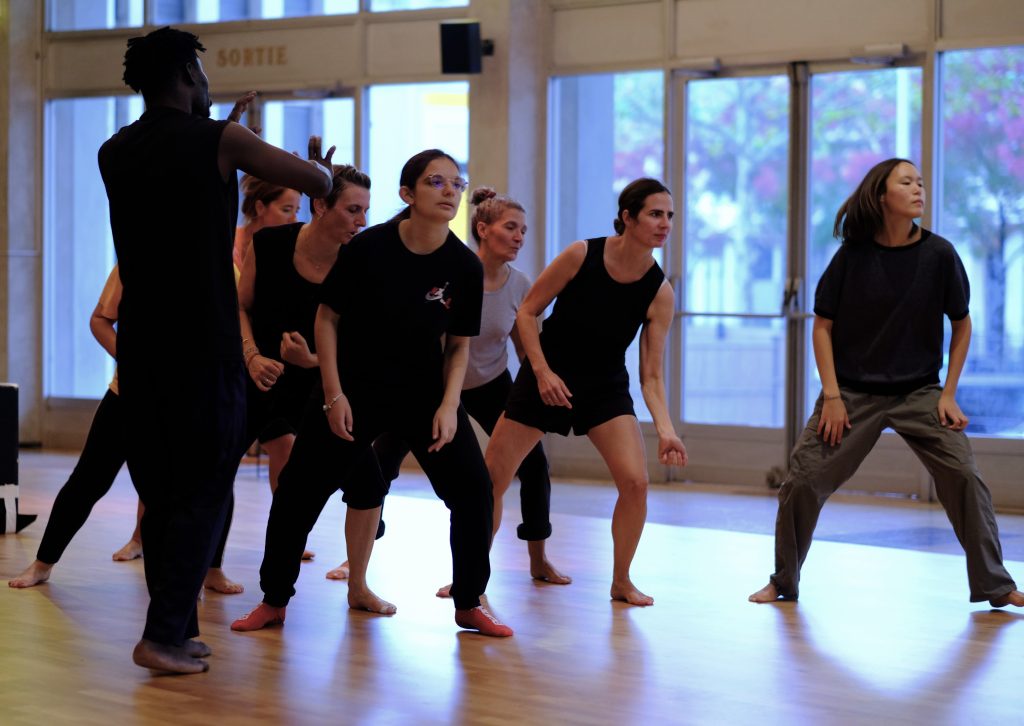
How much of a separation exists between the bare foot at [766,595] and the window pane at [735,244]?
3.76 metres

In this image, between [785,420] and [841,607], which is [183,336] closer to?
[841,607]

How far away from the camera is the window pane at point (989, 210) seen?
7.88 metres

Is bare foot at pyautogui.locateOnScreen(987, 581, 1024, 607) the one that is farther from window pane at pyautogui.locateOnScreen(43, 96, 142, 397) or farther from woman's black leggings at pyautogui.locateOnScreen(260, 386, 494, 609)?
window pane at pyautogui.locateOnScreen(43, 96, 142, 397)

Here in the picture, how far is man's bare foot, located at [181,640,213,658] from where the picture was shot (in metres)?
3.90

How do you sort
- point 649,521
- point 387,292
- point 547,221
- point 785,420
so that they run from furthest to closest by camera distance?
point 547,221
point 785,420
point 649,521
point 387,292

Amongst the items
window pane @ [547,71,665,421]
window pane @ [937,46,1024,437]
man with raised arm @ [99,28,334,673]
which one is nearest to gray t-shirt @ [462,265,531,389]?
man with raised arm @ [99,28,334,673]

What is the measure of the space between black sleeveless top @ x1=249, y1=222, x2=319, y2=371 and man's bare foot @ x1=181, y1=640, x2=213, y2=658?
107 cm

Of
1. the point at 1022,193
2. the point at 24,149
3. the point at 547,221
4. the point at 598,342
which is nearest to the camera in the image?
the point at 598,342

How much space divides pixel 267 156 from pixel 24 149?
7781 mm

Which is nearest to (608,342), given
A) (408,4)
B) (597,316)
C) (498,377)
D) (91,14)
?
(597,316)

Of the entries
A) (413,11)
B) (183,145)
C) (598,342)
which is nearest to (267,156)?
(183,145)

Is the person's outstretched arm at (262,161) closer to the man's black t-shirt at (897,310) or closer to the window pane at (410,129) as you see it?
the man's black t-shirt at (897,310)

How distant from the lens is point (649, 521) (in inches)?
279

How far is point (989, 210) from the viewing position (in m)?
7.98
